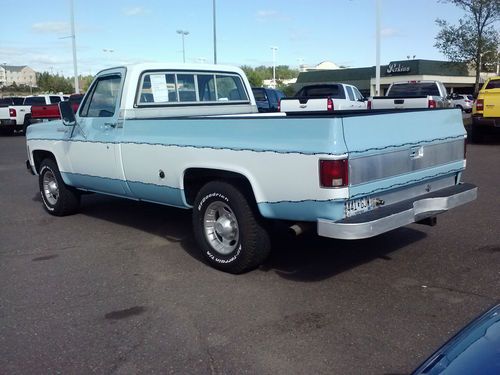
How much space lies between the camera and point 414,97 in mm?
15844

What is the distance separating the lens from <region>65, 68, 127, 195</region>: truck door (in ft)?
20.4

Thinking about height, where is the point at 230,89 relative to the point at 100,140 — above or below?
above

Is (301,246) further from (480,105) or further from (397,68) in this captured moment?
(397,68)

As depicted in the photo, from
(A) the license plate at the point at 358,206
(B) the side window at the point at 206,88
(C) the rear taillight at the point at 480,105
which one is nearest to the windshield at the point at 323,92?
(C) the rear taillight at the point at 480,105

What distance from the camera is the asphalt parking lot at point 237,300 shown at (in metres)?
3.57

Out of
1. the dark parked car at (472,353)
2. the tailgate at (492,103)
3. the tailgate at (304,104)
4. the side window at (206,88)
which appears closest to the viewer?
the dark parked car at (472,353)

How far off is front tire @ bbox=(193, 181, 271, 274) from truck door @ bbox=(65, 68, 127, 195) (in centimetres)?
137

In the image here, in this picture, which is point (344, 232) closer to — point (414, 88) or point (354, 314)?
point (354, 314)

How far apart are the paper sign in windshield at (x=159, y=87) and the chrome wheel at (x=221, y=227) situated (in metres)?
1.91

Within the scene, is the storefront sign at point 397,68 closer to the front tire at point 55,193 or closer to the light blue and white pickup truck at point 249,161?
the light blue and white pickup truck at point 249,161

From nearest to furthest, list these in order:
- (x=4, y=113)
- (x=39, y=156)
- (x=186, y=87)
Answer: (x=186, y=87), (x=39, y=156), (x=4, y=113)

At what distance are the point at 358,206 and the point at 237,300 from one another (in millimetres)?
1250

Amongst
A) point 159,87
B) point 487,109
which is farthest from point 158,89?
point 487,109

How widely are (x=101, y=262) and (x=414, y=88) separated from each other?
15.4 m
